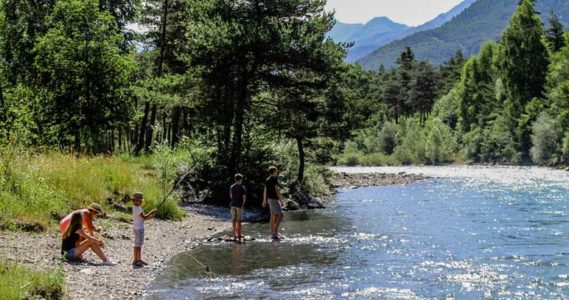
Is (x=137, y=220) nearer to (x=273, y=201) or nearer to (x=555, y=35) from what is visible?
(x=273, y=201)

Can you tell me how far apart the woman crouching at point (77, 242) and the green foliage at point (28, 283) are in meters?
2.85

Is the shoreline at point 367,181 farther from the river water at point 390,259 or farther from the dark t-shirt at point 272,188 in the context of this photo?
the dark t-shirt at point 272,188

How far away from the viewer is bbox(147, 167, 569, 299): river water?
12.8m

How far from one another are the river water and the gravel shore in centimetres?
Answer: 56

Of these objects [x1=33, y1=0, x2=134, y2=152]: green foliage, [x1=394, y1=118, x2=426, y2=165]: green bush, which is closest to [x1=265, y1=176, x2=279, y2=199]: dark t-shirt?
[x1=33, y1=0, x2=134, y2=152]: green foliage

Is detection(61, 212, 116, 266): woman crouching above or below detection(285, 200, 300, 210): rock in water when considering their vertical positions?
above

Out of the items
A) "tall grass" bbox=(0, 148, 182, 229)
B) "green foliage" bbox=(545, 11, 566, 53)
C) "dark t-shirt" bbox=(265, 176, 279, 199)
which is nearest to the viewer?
"tall grass" bbox=(0, 148, 182, 229)

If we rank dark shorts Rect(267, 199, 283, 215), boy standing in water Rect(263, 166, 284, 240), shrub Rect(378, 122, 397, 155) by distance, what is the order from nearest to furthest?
boy standing in water Rect(263, 166, 284, 240), dark shorts Rect(267, 199, 283, 215), shrub Rect(378, 122, 397, 155)

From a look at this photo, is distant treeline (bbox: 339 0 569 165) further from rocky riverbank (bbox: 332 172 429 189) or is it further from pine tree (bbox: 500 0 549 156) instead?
rocky riverbank (bbox: 332 172 429 189)

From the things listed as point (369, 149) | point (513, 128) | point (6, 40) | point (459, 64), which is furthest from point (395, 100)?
point (6, 40)

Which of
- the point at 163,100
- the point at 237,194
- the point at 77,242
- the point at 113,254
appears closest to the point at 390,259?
the point at 237,194

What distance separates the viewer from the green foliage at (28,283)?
9.27 meters

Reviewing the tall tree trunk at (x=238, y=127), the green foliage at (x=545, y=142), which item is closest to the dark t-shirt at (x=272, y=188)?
the tall tree trunk at (x=238, y=127)

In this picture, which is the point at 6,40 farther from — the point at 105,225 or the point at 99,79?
the point at 105,225
